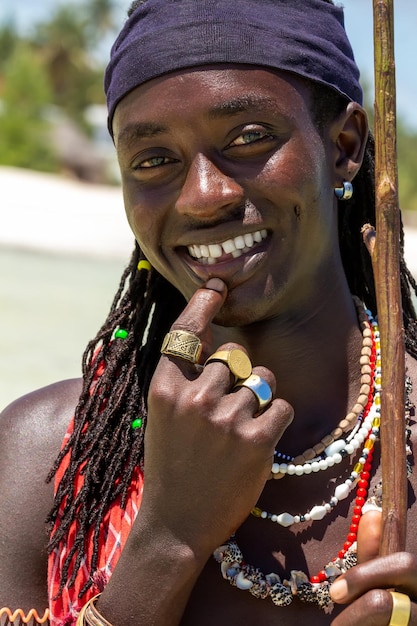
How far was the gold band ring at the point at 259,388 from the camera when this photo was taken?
6.79 ft

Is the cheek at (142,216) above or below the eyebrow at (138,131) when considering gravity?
below

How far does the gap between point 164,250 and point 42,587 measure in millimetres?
960

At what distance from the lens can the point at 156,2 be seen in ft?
7.97

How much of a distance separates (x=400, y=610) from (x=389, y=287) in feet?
1.91

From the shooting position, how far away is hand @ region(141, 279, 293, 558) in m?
2.03

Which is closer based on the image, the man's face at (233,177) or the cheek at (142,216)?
the man's face at (233,177)

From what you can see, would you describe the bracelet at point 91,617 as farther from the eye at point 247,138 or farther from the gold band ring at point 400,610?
the eye at point 247,138

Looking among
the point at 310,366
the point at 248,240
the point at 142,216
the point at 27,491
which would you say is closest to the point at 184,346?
the point at 248,240

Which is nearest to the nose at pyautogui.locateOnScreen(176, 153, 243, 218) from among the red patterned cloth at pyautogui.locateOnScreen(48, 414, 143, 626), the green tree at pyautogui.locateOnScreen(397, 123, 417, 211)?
the red patterned cloth at pyautogui.locateOnScreen(48, 414, 143, 626)

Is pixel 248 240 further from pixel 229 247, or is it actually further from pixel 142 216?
pixel 142 216

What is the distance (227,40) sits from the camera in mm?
2289

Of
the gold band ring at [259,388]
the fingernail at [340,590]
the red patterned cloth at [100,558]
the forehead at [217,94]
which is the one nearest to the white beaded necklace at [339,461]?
the red patterned cloth at [100,558]

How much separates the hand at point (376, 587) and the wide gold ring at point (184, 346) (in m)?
0.59

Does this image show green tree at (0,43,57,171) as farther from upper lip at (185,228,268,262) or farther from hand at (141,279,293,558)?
hand at (141,279,293,558)
